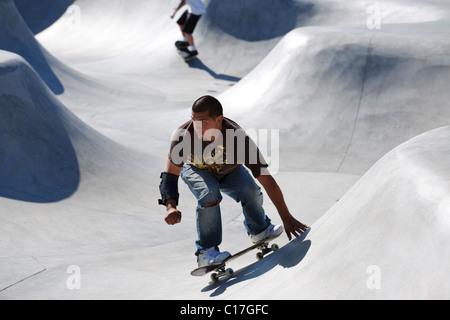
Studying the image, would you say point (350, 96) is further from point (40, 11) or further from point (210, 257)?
point (40, 11)

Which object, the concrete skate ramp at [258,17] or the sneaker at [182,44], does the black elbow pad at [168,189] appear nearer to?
the sneaker at [182,44]

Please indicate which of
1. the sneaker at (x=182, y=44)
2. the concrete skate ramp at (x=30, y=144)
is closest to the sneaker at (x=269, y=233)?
the concrete skate ramp at (x=30, y=144)

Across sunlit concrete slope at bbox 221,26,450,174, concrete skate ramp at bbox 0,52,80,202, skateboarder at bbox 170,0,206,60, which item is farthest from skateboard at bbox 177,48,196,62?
concrete skate ramp at bbox 0,52,80,202

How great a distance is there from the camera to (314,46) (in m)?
10.0

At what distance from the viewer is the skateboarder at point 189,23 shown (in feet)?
54.3

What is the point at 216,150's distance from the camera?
417 cm

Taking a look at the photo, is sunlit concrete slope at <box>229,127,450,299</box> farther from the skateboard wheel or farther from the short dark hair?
the short dark hair

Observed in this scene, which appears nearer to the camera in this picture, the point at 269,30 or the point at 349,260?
the point at 349,260

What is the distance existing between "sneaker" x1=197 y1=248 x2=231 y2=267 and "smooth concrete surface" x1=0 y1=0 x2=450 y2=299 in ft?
0.61

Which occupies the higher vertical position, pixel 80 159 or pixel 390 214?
pixel 390 214

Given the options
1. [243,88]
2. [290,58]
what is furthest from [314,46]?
[243,88]

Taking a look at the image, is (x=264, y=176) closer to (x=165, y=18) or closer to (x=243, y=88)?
(x=243, y=88)

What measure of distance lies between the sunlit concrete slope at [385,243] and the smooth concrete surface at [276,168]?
0.01m
